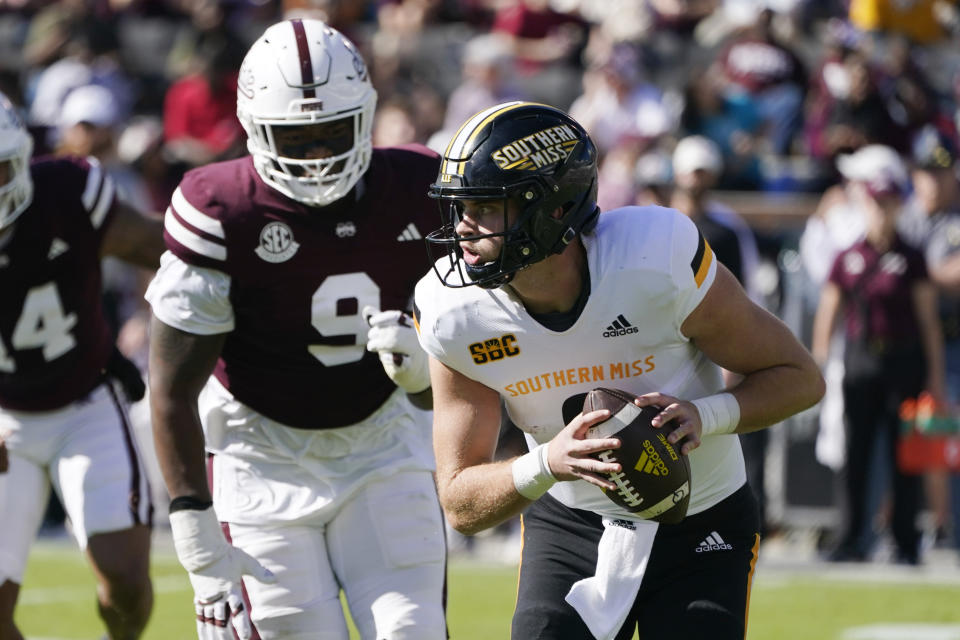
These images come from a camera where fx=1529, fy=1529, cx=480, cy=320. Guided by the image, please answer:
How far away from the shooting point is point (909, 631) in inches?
245

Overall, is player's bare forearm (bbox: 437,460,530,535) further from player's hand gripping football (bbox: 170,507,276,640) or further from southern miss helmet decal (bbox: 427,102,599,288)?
player's hand gripping football (bbox: 170,507,276,640)

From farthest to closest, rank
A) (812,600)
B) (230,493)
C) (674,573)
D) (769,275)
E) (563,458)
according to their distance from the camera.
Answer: (769,275) < (812,600) < (230,493) < (674,573) < (563,458)

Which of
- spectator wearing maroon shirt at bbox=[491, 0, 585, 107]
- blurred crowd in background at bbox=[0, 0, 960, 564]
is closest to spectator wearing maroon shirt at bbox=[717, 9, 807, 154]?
blurred crowd in background at bbox=[0, 0, 960, 564]

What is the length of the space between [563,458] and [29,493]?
2.34 metres

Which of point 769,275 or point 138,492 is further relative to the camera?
point 769,275

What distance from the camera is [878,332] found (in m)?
7.83

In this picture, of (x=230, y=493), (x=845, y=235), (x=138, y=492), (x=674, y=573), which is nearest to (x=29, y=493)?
(x=138, y=492)

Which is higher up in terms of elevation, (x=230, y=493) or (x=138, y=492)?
(x=230, y=493)

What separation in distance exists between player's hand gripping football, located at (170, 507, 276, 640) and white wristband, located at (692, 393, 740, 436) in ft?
4.18

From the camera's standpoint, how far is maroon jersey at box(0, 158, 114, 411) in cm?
482

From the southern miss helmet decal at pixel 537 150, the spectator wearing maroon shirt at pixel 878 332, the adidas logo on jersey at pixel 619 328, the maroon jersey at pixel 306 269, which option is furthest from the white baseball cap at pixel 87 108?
the adidas logo on jersey at pixel 619 328

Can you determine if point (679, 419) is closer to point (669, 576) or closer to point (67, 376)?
point (669, 576)

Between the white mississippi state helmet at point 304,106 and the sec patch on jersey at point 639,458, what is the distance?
1117 mm

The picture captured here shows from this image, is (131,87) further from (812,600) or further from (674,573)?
(674,573)
